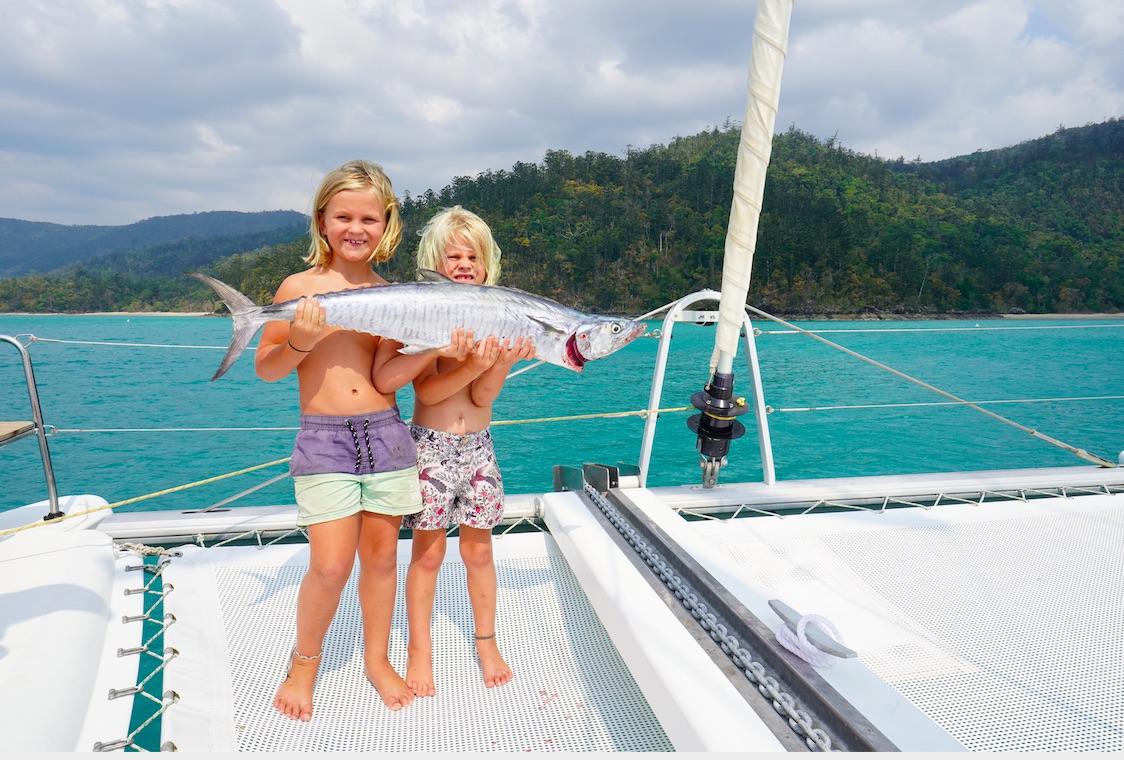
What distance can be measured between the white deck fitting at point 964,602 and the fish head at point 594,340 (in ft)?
2.99

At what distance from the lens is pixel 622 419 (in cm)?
1591

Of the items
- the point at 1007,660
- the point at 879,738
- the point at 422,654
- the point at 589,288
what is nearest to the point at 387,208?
the point at 422,654

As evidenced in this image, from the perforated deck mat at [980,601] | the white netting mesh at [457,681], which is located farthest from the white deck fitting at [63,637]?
the perforated deck mat at [980,601]

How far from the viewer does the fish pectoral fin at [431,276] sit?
1.85 meters

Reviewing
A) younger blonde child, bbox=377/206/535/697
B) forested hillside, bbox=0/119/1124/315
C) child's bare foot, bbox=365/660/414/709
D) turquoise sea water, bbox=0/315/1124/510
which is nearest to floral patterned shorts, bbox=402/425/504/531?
younger blonde child, bbox=377/206/535/697

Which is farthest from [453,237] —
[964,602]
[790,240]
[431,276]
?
[790,240]

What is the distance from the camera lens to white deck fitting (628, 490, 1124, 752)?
1691 millimetres

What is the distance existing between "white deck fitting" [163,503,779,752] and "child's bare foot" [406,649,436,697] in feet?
0.14

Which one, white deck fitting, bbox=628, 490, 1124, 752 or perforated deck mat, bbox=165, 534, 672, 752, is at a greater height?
white deck fitting, bbox=628, 490, 1124, 752

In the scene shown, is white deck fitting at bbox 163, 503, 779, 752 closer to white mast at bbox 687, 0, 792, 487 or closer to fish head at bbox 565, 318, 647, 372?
fish head at bbox 565, 318, 647, 372

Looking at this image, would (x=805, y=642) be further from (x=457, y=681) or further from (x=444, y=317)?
(x=444, y=317)

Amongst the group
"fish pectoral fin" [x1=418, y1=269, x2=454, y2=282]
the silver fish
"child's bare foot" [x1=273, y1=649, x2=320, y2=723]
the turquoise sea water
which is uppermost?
"fish pectoral fin" [x1=418, y1=269, x2=454, y2=282]

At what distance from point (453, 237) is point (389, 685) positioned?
4.70 feet

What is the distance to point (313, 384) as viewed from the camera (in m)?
1.89
